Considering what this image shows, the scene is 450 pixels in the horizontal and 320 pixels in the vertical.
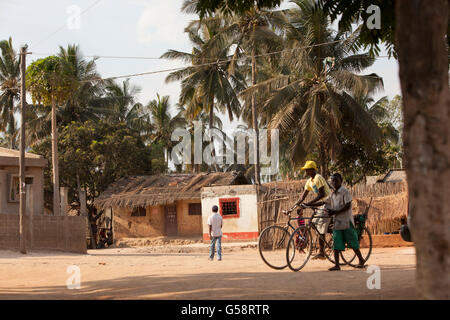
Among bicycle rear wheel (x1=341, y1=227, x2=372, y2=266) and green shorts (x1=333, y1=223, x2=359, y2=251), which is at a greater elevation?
green shorts (x1=333, y1=223, x2=359, y2=251)

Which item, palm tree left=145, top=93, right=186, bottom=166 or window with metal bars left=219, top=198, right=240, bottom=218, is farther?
palm tree left=145, top=93, right=186, bottom=166

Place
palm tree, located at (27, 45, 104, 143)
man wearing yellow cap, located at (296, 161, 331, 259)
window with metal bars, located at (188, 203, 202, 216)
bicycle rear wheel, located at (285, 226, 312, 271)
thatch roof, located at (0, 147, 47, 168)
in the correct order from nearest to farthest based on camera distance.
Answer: bicycle rear wheel, located at (285, 226, 312, 271), man wearing yellow cap, located at (296, 161, 331, 259), thatch roof, located at (0, 147, 47, 168), window with metal bars, located at (188, 203, 202, 216), palm tree, located at (27, 45, 104, 143)

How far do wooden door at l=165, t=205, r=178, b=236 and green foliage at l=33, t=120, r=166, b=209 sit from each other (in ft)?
16.6

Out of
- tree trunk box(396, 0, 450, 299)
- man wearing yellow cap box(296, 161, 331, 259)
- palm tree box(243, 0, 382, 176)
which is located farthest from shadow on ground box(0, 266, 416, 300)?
palm tree box(243, 0, 382, 176)

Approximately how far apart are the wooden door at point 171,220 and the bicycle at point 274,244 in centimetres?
2164

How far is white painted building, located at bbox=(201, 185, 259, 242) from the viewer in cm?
2630

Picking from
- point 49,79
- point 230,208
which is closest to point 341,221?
point 230,208

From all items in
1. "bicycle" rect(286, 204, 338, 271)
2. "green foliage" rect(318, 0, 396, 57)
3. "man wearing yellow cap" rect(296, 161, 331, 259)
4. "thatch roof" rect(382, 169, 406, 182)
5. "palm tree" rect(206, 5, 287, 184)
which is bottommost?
"bicycle" rect(286, 204, 338, 271)

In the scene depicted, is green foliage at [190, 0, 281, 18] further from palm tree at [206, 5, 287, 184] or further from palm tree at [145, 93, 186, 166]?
palm tree at [145, 93, 186, 166]

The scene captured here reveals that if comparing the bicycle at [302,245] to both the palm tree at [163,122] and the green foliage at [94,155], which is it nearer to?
the green foliage at [94,155]

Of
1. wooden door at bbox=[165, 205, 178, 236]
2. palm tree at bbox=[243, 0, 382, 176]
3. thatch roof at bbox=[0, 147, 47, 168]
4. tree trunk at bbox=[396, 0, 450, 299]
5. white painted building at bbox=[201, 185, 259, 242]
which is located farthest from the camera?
wooden door at bbox=[165, 205, 178, 236]

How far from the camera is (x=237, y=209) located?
2666 centimetres

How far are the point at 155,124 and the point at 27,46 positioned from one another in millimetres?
26123

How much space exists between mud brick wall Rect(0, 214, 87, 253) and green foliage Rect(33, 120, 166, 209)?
46.5ft
